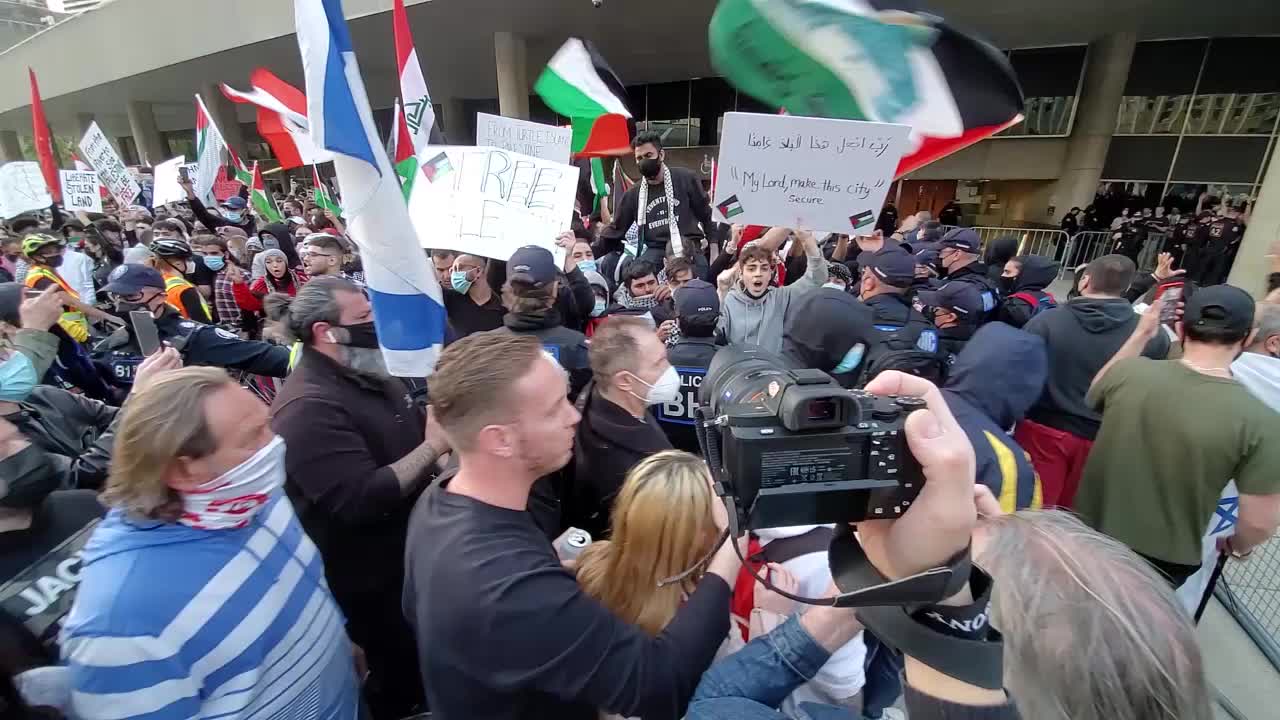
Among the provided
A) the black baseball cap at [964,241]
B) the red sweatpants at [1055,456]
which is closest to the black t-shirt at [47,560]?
the red sweatpants at [1055,456]

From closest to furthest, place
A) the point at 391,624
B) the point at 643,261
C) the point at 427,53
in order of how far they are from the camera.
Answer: the point at 391,624 < the point at 643,261 < the point at 427,53

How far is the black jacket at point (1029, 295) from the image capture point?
13.7ft

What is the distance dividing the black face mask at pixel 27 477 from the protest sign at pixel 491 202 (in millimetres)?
2174

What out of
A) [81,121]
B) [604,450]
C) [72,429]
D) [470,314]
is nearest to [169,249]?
[470,314]

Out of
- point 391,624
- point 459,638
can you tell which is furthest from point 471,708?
point 391,624

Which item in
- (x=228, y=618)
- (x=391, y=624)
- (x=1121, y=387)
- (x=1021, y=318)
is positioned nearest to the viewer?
(x=228, y=618)

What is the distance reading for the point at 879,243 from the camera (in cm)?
523

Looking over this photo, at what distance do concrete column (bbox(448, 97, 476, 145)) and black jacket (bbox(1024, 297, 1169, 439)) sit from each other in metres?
23.2

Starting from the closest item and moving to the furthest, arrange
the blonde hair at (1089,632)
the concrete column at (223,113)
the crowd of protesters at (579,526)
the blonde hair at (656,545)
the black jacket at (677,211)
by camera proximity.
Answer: the blonde hair at (1089,632) < the crowd of protesters at (579,526) < the blonde hair at (656,545) < the black jacket at (677,211) < the concrete column at (223,113)

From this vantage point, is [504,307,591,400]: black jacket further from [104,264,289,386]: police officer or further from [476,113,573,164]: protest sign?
[476,113,573,164]: protest sign

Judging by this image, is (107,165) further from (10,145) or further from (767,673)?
(10,145)

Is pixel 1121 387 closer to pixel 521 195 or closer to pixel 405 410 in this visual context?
pixel 405 410

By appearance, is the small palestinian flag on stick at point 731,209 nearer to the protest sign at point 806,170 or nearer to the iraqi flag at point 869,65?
the protest sign at point 806,170

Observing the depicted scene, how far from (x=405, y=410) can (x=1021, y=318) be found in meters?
4.14
